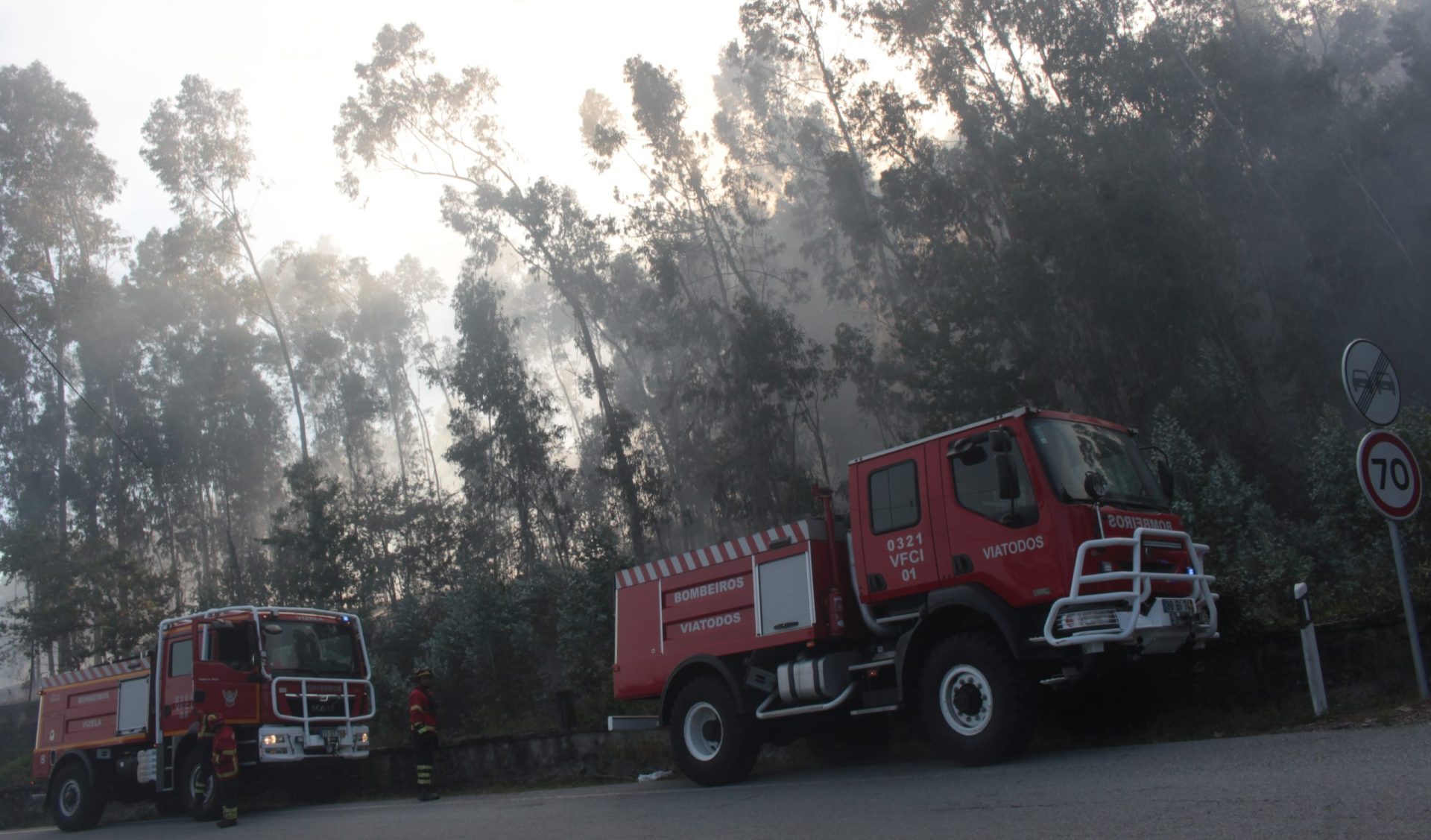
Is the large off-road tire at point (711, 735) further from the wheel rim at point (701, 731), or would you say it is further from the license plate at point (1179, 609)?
the license plate at point (1179, 609)

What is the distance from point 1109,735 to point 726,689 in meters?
3.39

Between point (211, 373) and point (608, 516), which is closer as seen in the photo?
point (608, 516)

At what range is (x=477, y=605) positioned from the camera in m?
23.4

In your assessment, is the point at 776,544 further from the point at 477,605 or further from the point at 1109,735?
the point at 477,605

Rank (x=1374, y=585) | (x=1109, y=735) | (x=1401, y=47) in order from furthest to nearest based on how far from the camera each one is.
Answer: (x=1401, y=47), (x=1374, y=585), (x=1109, y=735)

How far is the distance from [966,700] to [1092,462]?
2126 millimetres

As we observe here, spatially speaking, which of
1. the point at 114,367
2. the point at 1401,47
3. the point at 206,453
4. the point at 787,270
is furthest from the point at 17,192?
the point at 1401,47

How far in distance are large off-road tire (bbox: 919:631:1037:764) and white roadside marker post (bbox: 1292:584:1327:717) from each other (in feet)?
6.76

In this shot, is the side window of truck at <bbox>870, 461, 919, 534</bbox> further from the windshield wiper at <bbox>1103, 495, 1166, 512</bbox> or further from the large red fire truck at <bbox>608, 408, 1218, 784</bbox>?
the windshield wiper at <bbox>1103, 495, 1166, 512</bbox>

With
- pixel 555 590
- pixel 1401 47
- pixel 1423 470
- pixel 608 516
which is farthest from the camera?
pixel 608 516

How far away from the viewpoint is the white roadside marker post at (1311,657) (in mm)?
7625

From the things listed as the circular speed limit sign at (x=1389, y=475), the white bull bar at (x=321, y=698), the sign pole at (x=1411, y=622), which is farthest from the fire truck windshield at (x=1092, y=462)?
the white bull bar at (x=321, y=698)

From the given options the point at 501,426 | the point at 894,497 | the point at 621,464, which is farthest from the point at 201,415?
the point at 894,497

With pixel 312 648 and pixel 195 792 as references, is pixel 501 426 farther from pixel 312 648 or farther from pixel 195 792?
pixel 195 792
